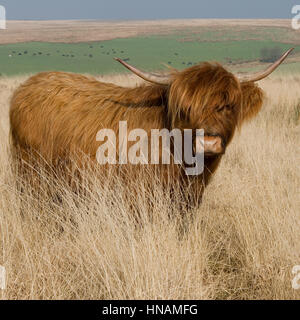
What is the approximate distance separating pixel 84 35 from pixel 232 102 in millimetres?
74597

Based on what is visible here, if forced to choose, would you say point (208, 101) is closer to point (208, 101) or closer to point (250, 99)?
point (208, 101)

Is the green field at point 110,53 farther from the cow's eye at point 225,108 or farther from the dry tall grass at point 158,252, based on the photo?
the cow's eye at point 225,108

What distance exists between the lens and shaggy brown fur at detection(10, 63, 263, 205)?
341 cm

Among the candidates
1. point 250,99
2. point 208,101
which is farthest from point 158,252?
point 250,99

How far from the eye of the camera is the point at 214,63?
12.1ft

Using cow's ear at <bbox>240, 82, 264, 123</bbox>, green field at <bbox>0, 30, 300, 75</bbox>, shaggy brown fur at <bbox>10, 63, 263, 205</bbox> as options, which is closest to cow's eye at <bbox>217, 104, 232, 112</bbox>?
shaggy brown fur at <bbox>10, 63, 263, 205</bbox>

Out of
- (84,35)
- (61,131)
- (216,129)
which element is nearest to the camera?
(216,129)

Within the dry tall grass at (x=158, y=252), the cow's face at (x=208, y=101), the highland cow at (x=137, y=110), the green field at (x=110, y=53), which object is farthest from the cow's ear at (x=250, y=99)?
the green field at (x=110, y=53)

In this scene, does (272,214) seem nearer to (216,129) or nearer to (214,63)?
(216,129)

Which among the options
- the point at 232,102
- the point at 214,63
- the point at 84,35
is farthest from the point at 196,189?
the point at 84,35

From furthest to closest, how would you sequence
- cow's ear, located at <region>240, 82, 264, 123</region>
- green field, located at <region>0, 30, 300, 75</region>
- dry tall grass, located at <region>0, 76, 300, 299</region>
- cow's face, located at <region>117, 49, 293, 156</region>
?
green field, located at <region>0, 30, 300, 75</region>
cow's ear, located at <region>240, 82, 264, 123</region>
cow's face, located at <region>117, 49, 293, 156</region>
dry tall grass, located at <region>0, 76, 300, 299</region>

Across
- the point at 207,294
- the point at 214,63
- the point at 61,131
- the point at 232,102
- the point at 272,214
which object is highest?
the point at 214,63

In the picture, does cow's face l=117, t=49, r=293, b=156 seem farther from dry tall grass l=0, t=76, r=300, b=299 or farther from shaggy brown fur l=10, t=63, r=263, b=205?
dry tall grass l=0, t=76, r=300, b=299

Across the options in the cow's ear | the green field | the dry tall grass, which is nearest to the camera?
the dry tall grass
